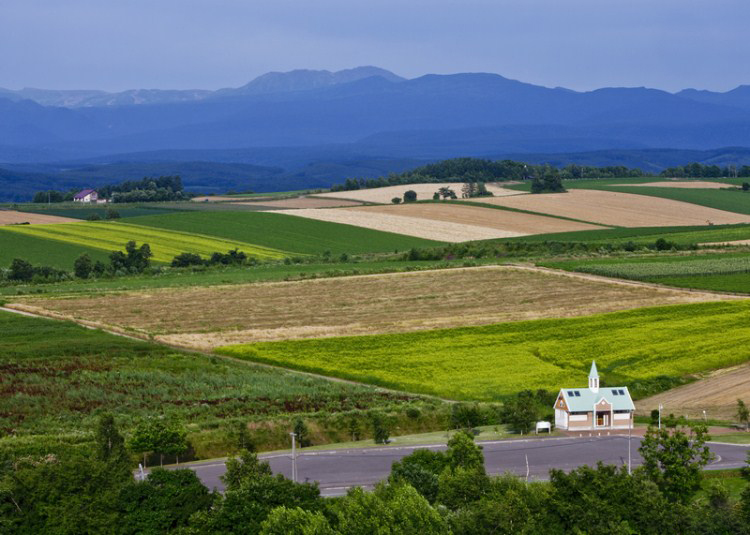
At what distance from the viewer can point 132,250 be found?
12062cm

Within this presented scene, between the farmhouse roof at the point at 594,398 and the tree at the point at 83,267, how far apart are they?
6214 centimetres

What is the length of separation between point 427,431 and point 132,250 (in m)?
64.5

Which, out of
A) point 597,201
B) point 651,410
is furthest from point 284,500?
point 597,201

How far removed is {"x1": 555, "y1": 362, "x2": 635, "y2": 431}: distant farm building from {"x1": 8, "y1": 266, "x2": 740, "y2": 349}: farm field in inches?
831

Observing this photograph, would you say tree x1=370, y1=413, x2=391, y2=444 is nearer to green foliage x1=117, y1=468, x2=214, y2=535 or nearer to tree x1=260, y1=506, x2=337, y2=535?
green foliage x1=117, y1=468, x2=214, y2=535

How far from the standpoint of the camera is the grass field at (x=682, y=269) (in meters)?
98.2

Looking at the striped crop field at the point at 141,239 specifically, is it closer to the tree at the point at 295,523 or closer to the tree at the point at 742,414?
the tree at the point at 742,414

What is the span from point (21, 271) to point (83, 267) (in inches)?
218

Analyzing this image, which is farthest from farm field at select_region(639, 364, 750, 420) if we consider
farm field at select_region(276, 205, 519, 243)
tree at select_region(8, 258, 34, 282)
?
farm field at select_region(276, 205, 519, 243)

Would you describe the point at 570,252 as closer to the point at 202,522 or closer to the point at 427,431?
the point at 427,431

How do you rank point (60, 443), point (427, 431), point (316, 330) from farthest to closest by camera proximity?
point (316, 330) → point (427, 431) → point (60, 443)

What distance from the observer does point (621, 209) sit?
166 metres

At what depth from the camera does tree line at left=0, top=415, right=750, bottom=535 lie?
4019cm

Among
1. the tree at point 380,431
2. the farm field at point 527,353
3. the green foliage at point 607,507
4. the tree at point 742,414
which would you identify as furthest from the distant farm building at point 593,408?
the green foliage at point 607,507
